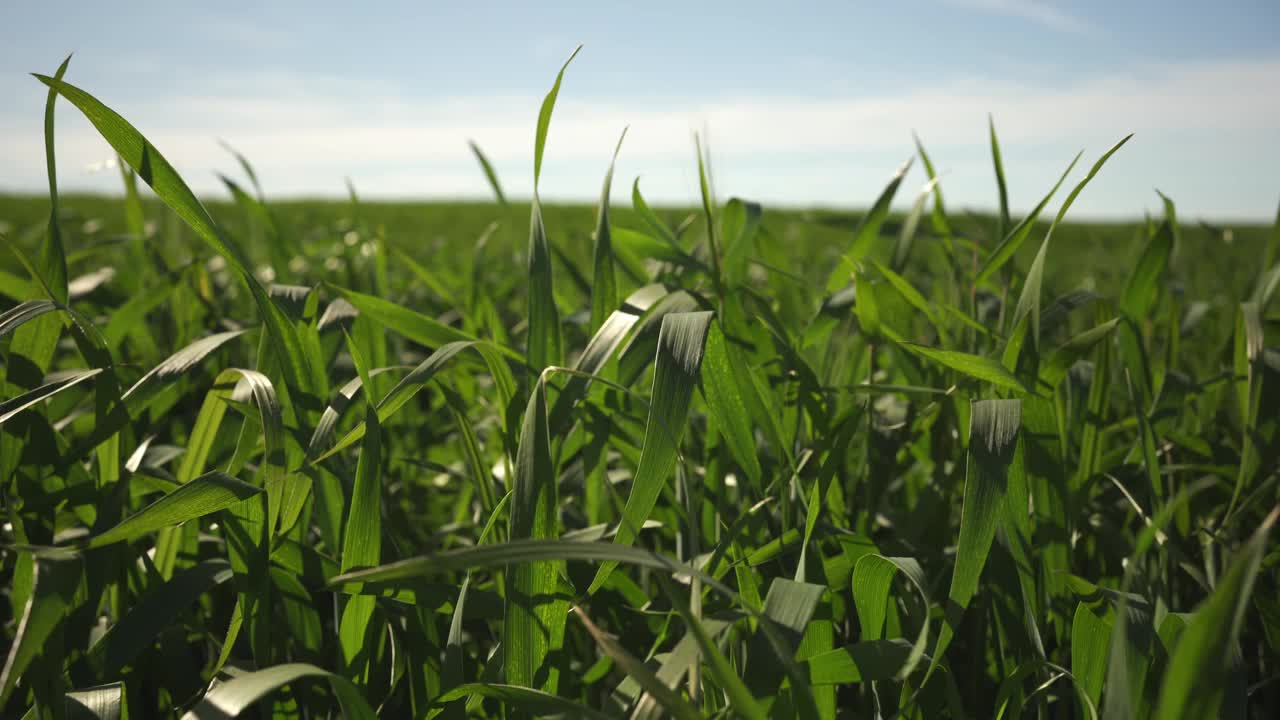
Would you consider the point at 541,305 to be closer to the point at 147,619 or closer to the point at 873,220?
the point at 147,619

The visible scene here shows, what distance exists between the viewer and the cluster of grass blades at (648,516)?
596 mm

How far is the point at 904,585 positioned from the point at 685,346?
0.52 meters

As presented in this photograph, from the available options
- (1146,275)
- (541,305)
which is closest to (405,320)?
(541,305)

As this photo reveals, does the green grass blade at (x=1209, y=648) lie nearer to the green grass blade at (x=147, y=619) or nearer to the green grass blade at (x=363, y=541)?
the green grass blade at (x=363, y=541)

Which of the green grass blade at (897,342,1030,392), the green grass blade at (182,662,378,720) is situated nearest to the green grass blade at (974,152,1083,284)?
the green grass blade at (897,342,1030,392)

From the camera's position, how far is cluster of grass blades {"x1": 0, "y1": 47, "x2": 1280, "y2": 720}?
60 cm

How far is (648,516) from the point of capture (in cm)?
75

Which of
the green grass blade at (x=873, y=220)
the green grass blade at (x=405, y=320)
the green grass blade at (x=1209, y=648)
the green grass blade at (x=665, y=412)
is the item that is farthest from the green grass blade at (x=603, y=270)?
A: the green grass blade at (x=1209, y=648)

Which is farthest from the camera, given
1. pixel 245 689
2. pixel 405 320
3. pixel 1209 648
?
pixel 405 320

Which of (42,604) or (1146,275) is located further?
(1146,275)

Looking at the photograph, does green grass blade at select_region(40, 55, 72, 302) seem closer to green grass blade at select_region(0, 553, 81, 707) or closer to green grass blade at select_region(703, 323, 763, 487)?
green grass blade at select_region(0, 553, 81, 707)

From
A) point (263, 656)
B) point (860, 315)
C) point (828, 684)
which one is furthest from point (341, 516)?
point (860, 315)

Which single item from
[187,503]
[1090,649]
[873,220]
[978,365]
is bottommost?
[1090,649]

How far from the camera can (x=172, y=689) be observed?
2.66 ft
